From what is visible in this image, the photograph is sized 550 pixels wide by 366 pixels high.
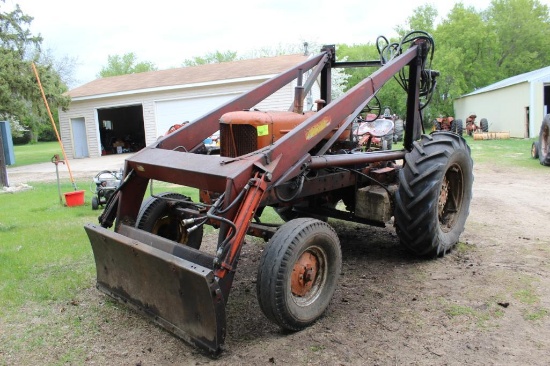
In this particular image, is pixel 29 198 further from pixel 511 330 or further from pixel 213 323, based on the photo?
Result: pixel 511 330

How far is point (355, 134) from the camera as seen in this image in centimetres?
587

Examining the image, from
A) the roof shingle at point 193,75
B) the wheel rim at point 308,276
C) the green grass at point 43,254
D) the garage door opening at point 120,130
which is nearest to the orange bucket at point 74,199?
the green grass at point 43,254

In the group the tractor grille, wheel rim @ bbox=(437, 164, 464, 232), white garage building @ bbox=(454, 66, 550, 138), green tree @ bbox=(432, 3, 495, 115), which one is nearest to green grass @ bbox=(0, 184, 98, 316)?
the tractor grille

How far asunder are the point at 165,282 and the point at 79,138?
2218 centimetres

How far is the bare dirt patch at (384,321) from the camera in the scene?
306 cm

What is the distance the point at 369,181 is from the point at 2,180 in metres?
10.3

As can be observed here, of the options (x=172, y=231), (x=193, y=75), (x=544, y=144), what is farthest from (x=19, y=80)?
(x=544, y=144)

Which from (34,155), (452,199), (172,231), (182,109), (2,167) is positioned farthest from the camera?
(34,155)

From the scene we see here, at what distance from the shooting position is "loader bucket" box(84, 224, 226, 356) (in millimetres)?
2941

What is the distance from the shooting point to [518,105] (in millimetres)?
23938

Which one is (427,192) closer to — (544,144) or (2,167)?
(544,144)

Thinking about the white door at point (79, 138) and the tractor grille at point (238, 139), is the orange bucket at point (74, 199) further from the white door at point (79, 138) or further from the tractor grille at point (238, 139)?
the white door at point (79, 138)

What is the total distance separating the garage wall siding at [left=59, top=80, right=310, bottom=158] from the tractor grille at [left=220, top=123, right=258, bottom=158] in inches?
566

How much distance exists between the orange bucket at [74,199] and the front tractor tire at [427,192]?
6.15 m
